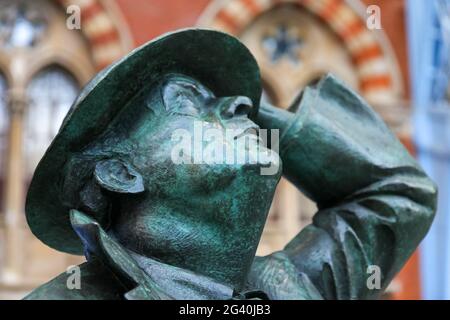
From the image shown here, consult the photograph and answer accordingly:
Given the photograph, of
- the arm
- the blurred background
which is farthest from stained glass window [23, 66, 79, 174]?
the arm

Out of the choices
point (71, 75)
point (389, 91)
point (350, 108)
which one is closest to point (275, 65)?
point (389, 91)

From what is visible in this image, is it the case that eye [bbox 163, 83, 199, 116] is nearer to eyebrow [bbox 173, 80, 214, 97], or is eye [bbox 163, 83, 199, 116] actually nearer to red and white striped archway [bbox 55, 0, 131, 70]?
eyebrow [bbox 173, 80, 214, 97]

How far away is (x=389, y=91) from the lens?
8281 millimetres

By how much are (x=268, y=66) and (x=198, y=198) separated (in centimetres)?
692

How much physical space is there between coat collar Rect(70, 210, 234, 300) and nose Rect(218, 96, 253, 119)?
0.22 metres

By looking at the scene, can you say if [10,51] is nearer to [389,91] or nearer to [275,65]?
[275,65]

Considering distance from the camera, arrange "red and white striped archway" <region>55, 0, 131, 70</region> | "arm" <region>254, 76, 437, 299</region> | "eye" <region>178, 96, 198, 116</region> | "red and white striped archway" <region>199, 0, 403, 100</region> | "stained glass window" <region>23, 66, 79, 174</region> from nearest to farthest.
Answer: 1. "eye" <region>178, 96, 198, 116</region>
2. "arm" <region>254, 76, 437, 299</region>
3. "stained glass window" <region>23, 66, 79, 174</region>
4. "red and white striped archway" <region>55, 0, 131, 70</region>
5. "red and white striped archway" <region>199, 0, 403, 100</region>

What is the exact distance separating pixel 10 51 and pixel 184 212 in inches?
263

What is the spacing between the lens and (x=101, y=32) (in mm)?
7914

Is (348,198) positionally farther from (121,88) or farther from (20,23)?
(20,23)

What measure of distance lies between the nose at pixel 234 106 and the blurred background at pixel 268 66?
19.2 ft

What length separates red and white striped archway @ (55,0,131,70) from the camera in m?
7.88

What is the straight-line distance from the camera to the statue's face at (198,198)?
137cm

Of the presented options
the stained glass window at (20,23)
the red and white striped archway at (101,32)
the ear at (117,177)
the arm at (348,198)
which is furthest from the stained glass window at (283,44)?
the ear at (117,177)
